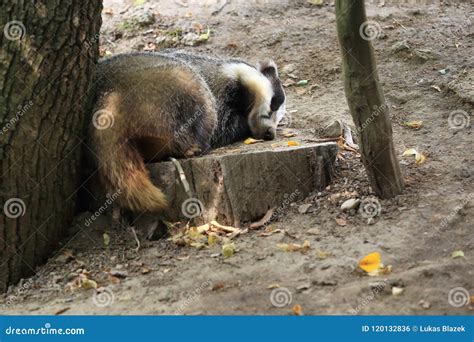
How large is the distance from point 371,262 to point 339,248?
0.31 metres

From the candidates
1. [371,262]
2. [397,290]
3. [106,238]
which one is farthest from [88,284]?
[397,290]

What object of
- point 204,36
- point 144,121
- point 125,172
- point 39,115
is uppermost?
point 204,36

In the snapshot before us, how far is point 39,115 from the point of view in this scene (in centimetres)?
448

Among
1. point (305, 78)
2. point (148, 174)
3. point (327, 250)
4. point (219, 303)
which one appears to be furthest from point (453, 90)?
point (219, 303)

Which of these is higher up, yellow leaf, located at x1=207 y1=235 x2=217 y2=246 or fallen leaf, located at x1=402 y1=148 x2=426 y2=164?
fallen leaf, located at x1=402 y1=148 x2=426 y2=164

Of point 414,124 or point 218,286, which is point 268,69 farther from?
point 218,286

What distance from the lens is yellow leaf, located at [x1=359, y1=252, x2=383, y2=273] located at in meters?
4.02

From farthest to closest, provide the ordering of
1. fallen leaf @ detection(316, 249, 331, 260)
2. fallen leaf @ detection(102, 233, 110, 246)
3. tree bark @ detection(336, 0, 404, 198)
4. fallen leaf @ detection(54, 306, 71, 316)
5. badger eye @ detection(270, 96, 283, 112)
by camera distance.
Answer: badger eye @ detection(270, 96, 283, 112), fallen leaf @ detection(102, 233, 110, 246), tree bark @ detection(336, 0, 404, 198), fallen leaf @ detection(316, 249, 331, 260), fallen leaf @ detection(54, 306, 71, 316)

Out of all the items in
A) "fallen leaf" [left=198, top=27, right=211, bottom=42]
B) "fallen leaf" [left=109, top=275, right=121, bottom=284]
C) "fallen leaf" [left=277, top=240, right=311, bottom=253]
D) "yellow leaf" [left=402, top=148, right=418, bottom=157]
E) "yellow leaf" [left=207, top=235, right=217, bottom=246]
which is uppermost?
"fallen leaf" [left=198, top=27, right=211, bottom=42]

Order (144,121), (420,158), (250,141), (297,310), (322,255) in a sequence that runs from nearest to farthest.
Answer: (297,310) < (322,255) < (144,121) < (420,158) < (250,141)

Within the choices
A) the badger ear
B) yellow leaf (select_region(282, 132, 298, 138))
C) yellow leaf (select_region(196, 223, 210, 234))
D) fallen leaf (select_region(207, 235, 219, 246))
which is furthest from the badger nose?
fallen leaf (select_region(207, 235, 219, 246))

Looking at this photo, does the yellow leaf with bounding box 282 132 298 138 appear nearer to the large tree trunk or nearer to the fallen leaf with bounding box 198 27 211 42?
the large tree trunk

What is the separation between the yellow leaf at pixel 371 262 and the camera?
4023 millimetres

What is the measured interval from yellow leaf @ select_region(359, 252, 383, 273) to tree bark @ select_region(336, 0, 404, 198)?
793mm
